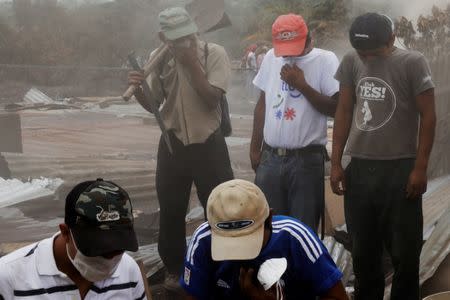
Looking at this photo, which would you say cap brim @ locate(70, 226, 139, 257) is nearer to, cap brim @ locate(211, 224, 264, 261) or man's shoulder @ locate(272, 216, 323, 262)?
cap brim @ locate(211, 224, 264, 261)

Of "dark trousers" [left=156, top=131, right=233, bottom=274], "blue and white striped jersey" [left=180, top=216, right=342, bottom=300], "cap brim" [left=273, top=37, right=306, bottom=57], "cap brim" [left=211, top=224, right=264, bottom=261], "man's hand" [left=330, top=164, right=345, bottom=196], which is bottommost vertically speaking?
"dark trousers" [left=156, top=131, right=233, bottom=274]

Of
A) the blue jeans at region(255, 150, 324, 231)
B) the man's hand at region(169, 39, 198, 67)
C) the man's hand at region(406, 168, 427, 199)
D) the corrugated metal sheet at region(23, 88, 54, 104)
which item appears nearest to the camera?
the man's hand at region(406, 168, 427, 199)

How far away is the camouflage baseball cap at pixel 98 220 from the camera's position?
2492 millimetres

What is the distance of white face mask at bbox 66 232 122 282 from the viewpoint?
2533 mm

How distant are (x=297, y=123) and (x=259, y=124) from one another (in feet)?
1.27

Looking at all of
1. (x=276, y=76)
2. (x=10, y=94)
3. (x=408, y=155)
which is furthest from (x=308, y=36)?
(x=10, y=94)

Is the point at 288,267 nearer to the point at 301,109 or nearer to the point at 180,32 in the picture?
the point at 301,109

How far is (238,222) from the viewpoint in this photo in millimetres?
2826

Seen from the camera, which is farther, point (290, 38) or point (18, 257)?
point (290, 38)

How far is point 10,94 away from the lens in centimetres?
1117

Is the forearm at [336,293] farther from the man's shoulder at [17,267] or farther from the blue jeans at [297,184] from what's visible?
the blue jeans at [297,184]

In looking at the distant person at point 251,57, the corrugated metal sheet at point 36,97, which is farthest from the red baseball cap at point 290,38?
the distant person at point 251,57

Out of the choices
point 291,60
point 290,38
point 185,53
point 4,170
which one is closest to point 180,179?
point 185,53

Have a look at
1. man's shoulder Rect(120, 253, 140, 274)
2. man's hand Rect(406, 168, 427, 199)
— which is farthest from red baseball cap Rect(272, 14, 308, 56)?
man's shoulder Rect(120, 253, 140, 274)
